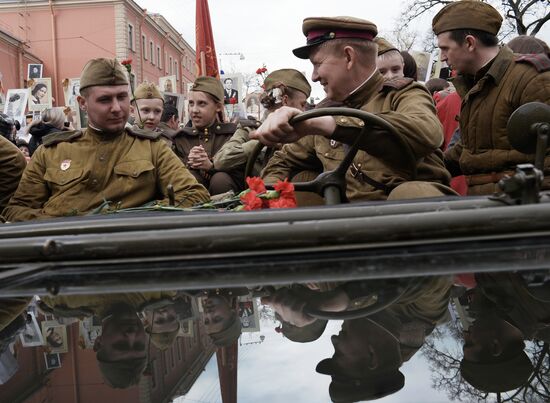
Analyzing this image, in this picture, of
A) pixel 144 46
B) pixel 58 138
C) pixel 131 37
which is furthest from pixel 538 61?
pixel 144 46

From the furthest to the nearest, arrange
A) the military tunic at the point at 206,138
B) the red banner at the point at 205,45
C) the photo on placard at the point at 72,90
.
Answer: the photo on placard at the point at 72,90 < the red banner at the point at 205,45 < the military tunic at the point at 206,138

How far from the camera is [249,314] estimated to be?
97 cm

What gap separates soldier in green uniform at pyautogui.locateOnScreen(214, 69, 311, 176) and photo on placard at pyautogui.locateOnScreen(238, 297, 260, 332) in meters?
3.39

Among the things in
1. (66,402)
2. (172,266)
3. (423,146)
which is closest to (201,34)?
(423,146)

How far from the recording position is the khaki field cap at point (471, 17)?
3254 mm

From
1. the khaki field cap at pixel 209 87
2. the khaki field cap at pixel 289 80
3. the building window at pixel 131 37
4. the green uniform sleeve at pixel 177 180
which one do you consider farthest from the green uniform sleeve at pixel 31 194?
the building window at pixel 131 37

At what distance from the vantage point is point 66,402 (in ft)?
2.28

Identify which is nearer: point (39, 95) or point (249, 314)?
point (249, 314)

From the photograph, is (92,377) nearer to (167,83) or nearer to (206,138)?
(206,138)

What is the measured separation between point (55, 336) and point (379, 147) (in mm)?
1404

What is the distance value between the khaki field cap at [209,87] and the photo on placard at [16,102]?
6.56m

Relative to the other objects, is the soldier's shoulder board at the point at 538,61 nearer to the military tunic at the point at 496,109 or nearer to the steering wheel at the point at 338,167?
the military tunic at the point at 496,109

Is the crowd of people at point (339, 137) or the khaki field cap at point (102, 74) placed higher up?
the khaki field cap at point (102, 74)

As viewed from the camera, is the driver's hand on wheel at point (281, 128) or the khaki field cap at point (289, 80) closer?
the driver's hand on wheel at point (281, 128)
